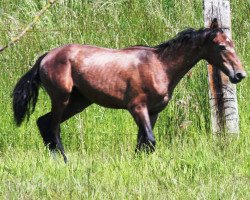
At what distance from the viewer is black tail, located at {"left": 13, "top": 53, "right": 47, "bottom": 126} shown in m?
7.86

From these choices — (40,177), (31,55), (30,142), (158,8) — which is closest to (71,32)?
(31,55)

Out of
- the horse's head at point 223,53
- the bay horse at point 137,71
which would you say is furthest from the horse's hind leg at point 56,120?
the horse's head at point 223,53

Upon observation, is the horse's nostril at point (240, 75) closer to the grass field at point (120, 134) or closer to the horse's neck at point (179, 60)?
the horse's neck at point (179, 60)

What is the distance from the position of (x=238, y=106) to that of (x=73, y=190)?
376 centimetres

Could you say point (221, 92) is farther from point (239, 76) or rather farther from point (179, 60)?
point (239, 76)

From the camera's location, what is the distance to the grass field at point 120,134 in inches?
218

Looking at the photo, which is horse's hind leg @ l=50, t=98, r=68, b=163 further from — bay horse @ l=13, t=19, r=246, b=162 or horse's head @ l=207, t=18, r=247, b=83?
horse's head @ l=207, t=18, r=247, b=83

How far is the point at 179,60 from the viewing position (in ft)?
24.6

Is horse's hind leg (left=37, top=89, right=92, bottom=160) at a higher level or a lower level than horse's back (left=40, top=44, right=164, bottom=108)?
lower

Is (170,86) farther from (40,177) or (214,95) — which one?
(40,177)

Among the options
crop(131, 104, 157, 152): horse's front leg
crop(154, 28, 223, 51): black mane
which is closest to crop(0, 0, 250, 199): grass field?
crop(131, 104, 157, 152): horse's front leg

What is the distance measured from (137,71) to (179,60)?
44 cm

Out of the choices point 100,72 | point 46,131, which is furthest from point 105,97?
point 46,131

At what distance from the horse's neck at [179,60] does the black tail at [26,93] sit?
1.29 meters
